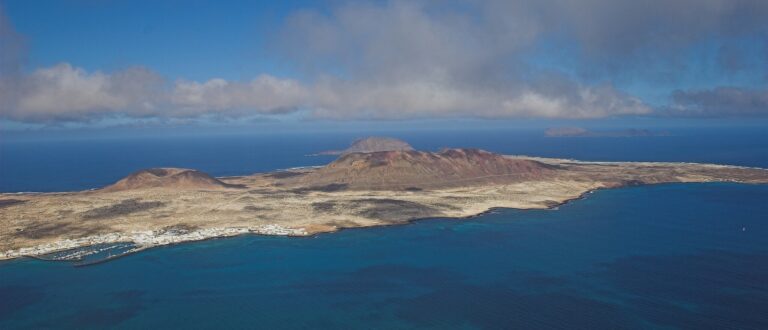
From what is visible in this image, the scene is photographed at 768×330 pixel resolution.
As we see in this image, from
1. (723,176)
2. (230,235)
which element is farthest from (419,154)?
(723,176)

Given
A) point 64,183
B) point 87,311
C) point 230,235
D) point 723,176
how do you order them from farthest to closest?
point 64,183 < point 723,176 < point 230,235 < point 87,311

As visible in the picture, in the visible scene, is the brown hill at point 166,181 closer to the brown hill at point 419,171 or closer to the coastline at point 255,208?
the coastline at point 255,208

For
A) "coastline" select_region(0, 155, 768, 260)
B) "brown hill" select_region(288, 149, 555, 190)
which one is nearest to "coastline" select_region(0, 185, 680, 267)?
"coastline" select_region(0, 155, 768, 260)

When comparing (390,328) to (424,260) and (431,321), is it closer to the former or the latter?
(431,321)

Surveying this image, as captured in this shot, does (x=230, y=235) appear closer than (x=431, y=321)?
No

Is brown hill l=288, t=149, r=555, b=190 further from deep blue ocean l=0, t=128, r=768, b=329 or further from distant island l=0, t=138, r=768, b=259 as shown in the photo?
deep blue ocean l=0, t=128, r=768, b=329

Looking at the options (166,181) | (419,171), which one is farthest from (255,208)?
(419,171)

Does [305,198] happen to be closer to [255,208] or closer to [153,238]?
[255,208]
